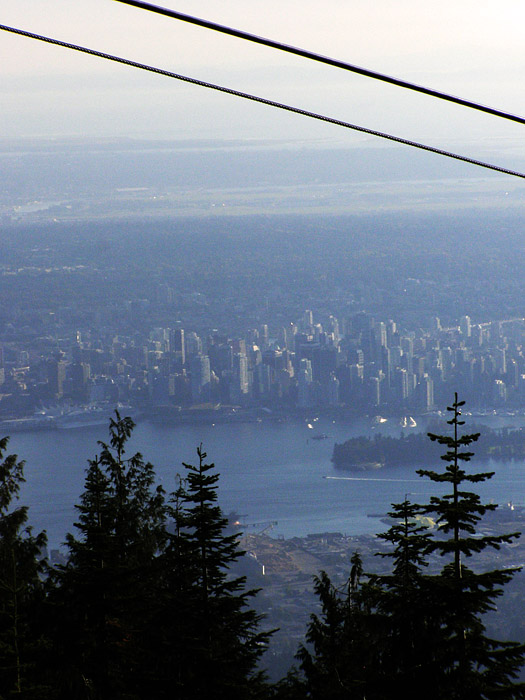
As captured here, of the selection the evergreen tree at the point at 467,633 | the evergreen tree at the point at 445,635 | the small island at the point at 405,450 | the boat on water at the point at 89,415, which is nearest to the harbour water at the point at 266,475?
A: the small island at the point at 405,450

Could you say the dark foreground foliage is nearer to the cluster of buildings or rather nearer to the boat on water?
the boat on water

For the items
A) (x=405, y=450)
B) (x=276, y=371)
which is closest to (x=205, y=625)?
(x=405, y=450)

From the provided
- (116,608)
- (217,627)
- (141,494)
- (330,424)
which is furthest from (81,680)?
(330,424)

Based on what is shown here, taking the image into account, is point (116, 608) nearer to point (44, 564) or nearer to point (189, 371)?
point (44, 564)

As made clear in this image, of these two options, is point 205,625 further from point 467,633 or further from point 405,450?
point 405,450

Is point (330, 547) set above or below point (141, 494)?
below

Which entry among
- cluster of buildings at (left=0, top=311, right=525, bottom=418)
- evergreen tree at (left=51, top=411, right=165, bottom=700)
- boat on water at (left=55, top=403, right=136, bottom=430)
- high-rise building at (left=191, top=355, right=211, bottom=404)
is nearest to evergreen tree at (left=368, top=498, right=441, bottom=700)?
evergreen tree at (left=51, top=411, right=165, bottom=700)
